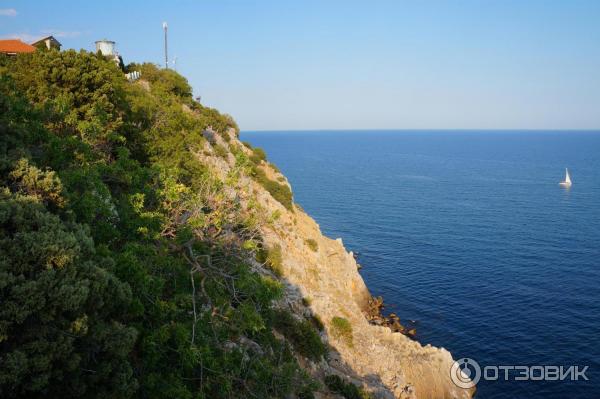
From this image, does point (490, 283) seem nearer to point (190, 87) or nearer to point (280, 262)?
point (280, 262)

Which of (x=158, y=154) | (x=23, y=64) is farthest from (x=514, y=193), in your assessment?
(x=23, y=64)

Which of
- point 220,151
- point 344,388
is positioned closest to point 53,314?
point 344,388

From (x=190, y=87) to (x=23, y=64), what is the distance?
31.1 metres

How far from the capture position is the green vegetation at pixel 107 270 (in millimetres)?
8836

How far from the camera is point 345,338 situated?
31609mm

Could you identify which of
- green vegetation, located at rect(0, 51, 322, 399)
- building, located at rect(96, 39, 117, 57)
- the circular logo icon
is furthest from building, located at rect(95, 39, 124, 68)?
the circular logo icon

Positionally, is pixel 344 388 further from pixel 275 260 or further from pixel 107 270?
pixel 107 270

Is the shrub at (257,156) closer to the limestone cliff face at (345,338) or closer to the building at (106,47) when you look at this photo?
the limestone cliff face at (345,338)

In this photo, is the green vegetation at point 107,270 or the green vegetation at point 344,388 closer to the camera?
the green vegetation at point 107,270

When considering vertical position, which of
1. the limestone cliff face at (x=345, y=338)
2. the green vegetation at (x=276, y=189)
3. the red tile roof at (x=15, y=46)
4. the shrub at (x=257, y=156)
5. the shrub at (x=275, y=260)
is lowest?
the limestone cliff face at (x=345, y=338)

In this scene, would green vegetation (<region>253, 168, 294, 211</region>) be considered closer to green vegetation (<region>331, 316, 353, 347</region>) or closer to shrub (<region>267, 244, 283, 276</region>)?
shrub (<region>267, 244, 283, 276</region>)

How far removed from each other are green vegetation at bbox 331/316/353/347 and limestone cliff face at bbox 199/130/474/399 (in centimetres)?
9

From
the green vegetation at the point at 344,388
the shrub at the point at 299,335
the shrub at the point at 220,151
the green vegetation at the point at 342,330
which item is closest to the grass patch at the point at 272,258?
the green vegetation at the point at 342,330

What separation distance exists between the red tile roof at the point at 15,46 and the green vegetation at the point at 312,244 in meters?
39.7
